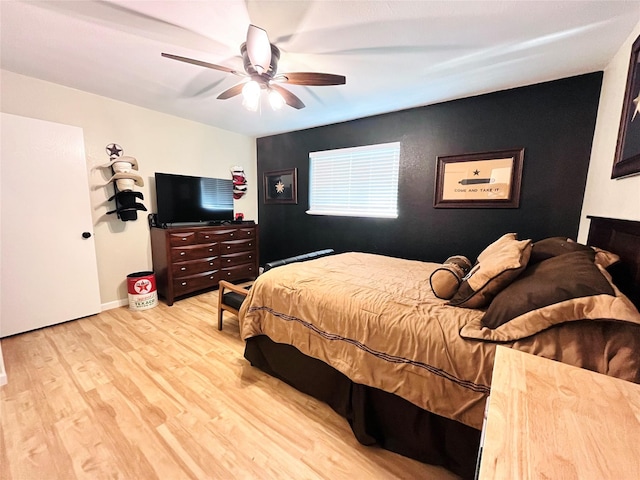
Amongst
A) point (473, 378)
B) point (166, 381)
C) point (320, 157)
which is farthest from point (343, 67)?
point (166, 381)

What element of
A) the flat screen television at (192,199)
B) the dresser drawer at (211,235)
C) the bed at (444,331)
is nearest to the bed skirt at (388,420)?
the bed at (444,331)

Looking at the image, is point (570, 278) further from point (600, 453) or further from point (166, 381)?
point (166, 381)

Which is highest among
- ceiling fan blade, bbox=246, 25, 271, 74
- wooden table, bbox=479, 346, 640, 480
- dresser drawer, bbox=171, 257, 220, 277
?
ceiling fan blade, bbox=246, 25, 271, 74

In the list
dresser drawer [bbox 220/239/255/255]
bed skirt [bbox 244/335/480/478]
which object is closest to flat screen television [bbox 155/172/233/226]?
Result: dresser drawer [bbox 220/239/255/255]

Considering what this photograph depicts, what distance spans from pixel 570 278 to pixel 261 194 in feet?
13.6

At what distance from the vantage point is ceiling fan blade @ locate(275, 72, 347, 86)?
177cm

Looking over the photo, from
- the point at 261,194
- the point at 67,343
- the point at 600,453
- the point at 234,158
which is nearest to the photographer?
the point at 600,453

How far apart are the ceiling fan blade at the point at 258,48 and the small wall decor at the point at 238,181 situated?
2.66 m

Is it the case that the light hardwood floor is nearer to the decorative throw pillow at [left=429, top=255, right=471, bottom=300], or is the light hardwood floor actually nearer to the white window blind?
the decorative throw pillow at [left=429, top=255, right=471, bottom=300]

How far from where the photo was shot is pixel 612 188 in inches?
67.9

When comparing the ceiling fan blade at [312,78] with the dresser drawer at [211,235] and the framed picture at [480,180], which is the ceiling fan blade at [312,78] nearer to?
the framed picture at [480,180]

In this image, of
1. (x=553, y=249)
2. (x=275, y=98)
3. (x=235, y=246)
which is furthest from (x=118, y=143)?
(x=553, y=249)

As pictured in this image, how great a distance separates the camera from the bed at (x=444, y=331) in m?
0.98

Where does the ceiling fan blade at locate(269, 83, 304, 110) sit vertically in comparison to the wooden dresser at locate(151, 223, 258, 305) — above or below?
above
